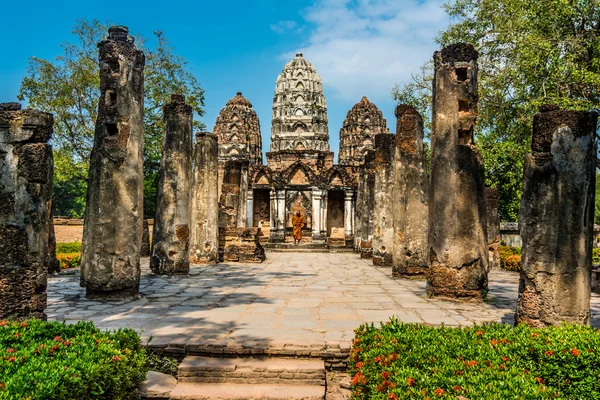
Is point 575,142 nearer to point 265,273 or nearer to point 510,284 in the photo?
point 510,284

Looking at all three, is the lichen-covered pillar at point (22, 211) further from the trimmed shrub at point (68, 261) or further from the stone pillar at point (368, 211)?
the stone pillar at point (368, 211)

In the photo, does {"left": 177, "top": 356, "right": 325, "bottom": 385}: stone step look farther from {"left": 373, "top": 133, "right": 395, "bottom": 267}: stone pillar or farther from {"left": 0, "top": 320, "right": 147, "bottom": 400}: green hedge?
{"left": 373, "top": 133, "right": 395, "bottom": 267}: stone pillar

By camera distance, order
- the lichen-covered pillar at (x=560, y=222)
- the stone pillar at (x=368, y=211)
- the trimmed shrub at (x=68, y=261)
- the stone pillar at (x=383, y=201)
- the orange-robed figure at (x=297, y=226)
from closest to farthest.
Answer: the lichen-covered pillar at (x=560, y=222) < the trimmed shrub at (x=68, y=261) < the stone pillar at (x=383, y=201) < the stone pillar at (x=368, y=211) < the orange-robed figure at (x=297, y=226)

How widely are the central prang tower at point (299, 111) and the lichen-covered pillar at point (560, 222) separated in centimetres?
3373

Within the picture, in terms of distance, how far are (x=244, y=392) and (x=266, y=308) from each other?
10.00 feet

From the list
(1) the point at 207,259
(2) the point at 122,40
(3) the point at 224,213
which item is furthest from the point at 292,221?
(2) the point at 122,40

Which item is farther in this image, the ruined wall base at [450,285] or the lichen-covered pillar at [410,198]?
the lichen-covered pillar at [410,198]

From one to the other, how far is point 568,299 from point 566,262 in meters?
0.39

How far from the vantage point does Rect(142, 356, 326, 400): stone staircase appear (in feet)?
14.4

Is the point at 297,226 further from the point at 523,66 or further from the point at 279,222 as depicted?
the point at 523,66

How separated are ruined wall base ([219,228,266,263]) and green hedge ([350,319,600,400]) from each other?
12521 millimetres

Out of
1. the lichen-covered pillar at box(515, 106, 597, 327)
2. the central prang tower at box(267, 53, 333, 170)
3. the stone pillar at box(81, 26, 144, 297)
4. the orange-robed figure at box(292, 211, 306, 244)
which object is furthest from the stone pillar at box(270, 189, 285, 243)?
the lichen-covered pillar at box(515, 106, 597, 327)

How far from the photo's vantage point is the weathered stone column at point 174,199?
12.1 metres

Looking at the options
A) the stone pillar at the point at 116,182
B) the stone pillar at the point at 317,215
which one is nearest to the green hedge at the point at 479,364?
the stone pillar at the point at 116,182
